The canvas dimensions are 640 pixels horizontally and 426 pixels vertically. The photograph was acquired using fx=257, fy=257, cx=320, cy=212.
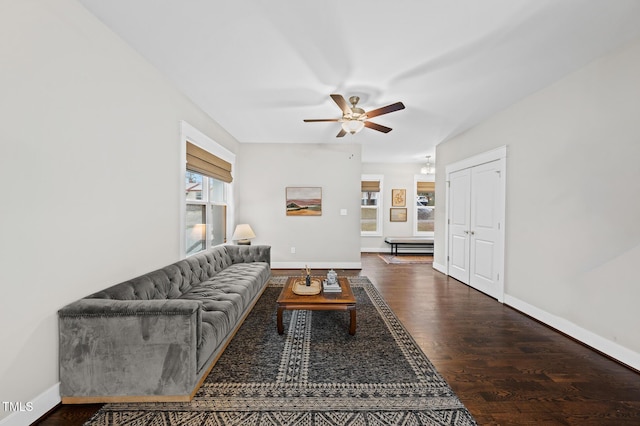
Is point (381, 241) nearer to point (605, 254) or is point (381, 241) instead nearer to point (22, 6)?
point (605, 254)

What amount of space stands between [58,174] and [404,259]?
6.36m

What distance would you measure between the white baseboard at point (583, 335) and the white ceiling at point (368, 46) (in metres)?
2.55

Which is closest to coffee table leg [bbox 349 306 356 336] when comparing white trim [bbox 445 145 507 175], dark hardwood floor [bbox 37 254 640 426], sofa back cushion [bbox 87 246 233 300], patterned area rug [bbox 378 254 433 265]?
dark hardwood floor [bbox 37 254 640 426]

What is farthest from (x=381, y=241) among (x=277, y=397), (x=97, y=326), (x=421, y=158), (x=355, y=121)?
(x=97, y=326)

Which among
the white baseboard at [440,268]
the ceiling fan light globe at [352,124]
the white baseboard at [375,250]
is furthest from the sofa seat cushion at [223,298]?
the white baseboard at [375,250]

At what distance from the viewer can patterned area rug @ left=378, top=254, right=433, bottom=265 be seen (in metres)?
6.12

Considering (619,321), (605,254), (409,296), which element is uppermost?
(605,254)

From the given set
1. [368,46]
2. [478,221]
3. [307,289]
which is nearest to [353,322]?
[307,289]

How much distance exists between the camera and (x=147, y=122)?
244 cm

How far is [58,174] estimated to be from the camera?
62.9 inches

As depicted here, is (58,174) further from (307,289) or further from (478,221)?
(478,221)

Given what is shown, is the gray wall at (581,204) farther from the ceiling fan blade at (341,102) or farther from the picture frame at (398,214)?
the picture frame at (398,214)

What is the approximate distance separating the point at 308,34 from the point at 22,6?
5.52 ft

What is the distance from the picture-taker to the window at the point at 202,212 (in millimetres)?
3475
